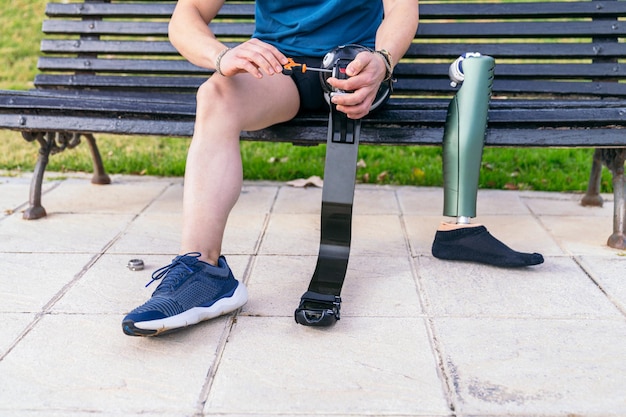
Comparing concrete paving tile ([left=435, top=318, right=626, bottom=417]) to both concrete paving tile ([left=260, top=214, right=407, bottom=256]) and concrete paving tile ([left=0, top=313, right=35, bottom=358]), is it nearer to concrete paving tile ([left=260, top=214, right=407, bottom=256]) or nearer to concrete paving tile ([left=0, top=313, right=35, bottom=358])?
concrete paving tile ([left=260, top=214, right=407, bottom=256])

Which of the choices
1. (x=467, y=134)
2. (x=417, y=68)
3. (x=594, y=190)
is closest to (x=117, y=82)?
(x=417, y=68)

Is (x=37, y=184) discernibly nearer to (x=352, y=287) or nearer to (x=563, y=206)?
(x=352, y=287)

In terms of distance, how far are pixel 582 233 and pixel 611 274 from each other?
554mm

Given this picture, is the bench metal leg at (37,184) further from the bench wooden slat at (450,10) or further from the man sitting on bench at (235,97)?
the man sitting on bench at (235,97)

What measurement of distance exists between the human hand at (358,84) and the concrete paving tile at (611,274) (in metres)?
1.09

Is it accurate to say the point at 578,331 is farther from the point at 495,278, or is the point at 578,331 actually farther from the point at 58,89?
the point at 58,89

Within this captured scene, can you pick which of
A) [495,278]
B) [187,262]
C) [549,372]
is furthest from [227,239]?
[549,372]

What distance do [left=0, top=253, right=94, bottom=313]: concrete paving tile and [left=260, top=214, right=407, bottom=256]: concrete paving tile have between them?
2.49 feet

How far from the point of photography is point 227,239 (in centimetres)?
330

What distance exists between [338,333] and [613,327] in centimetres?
86

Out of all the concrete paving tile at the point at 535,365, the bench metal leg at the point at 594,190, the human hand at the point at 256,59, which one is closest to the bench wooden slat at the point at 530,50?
the bench metal leg at the point at 594,190

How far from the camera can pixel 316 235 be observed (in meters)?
3.37

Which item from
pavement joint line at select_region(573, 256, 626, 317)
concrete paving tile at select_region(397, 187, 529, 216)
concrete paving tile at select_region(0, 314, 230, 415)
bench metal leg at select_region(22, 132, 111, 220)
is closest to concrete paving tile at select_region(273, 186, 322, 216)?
concrete paving tile at select_region(397, 187, 529, 216)

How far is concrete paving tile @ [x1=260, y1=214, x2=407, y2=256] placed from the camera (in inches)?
124
